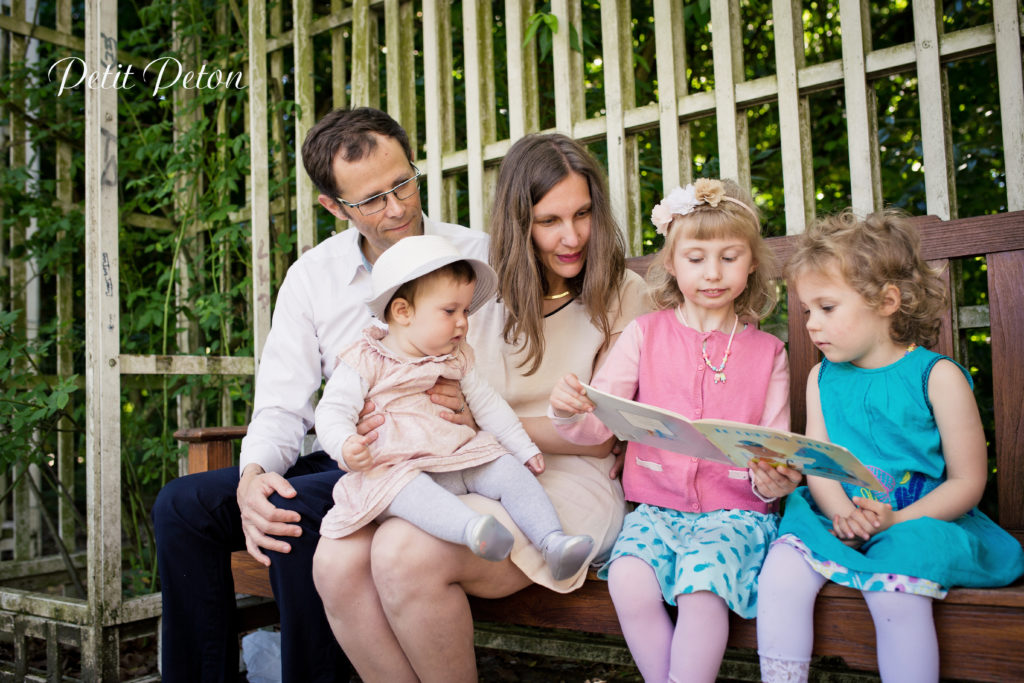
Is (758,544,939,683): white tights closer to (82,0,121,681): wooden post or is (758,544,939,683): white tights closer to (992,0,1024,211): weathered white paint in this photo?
(992,0,1024,211): weathered white paint

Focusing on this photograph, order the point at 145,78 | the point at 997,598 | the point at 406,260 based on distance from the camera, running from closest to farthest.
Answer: the point at 997,598, the point at 406,260, the point at 145,78

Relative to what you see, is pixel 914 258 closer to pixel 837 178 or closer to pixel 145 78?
pixel 837 178

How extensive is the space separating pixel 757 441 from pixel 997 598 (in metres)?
0.49

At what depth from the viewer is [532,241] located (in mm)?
2293

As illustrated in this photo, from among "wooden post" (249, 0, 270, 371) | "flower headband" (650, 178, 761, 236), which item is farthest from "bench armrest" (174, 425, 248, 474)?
"flower headband" (650, 178, 761, 236)

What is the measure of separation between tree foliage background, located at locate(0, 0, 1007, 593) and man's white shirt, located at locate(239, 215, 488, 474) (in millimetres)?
963

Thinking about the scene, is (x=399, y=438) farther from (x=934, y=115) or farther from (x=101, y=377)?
(x=934, y=115)

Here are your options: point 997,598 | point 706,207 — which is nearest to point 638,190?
point 706,207

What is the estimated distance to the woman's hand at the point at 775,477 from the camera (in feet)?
5.92

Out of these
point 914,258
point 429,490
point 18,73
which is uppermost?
point 18,73

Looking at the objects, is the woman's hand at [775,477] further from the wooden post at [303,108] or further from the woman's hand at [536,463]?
the wooden post at [303,108]

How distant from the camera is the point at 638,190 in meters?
2.79

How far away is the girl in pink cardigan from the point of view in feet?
5.61

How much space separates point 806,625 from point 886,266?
81cm
